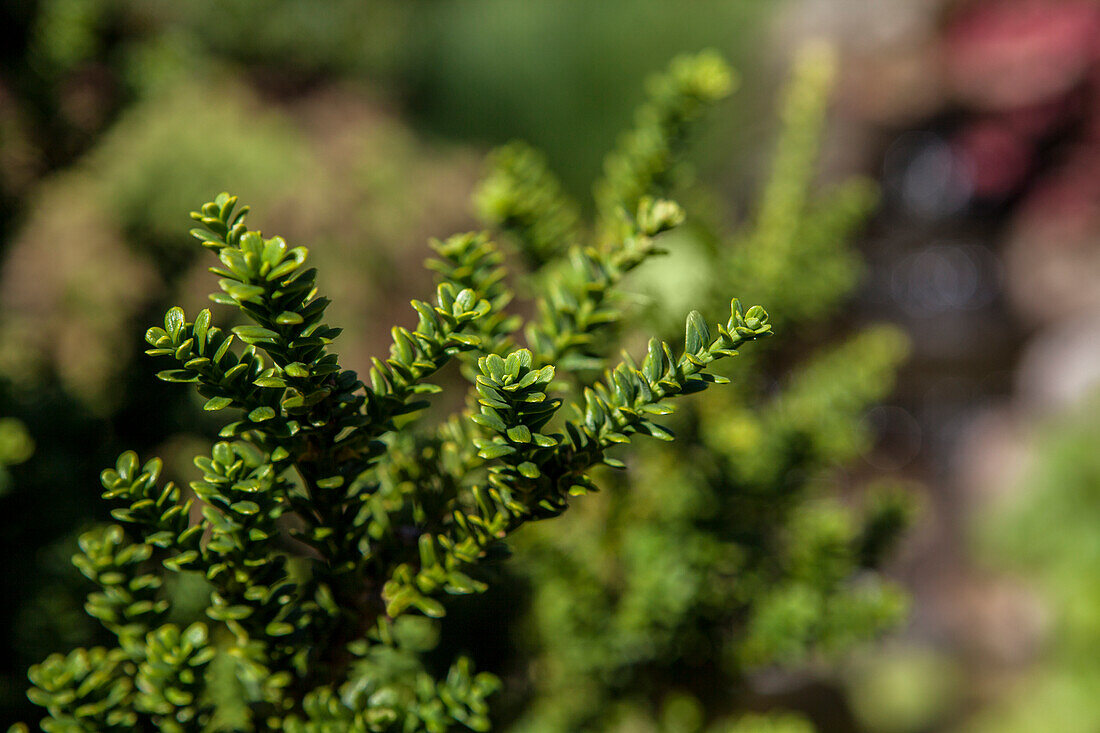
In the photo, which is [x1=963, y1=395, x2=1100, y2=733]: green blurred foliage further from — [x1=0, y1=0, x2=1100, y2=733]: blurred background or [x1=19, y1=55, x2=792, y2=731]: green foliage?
[x1=19, y1=55, x2=792, y2=731]: green foliage

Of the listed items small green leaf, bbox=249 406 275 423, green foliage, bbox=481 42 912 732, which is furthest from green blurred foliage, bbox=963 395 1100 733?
small green leaf, bbox=249 406 275 423

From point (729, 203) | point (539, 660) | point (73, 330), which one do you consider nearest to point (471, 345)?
point (539, 660)

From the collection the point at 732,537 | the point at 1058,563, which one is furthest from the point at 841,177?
the point at 732,537

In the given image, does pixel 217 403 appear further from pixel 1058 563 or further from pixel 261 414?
pixel 1058 563

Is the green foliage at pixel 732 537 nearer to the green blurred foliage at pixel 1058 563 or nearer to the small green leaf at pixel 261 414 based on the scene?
the small green leaf at pixel 261 414

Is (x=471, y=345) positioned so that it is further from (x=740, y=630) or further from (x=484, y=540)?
(x=740, y=630)

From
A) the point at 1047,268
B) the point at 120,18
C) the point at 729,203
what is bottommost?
the point at 1047,268
